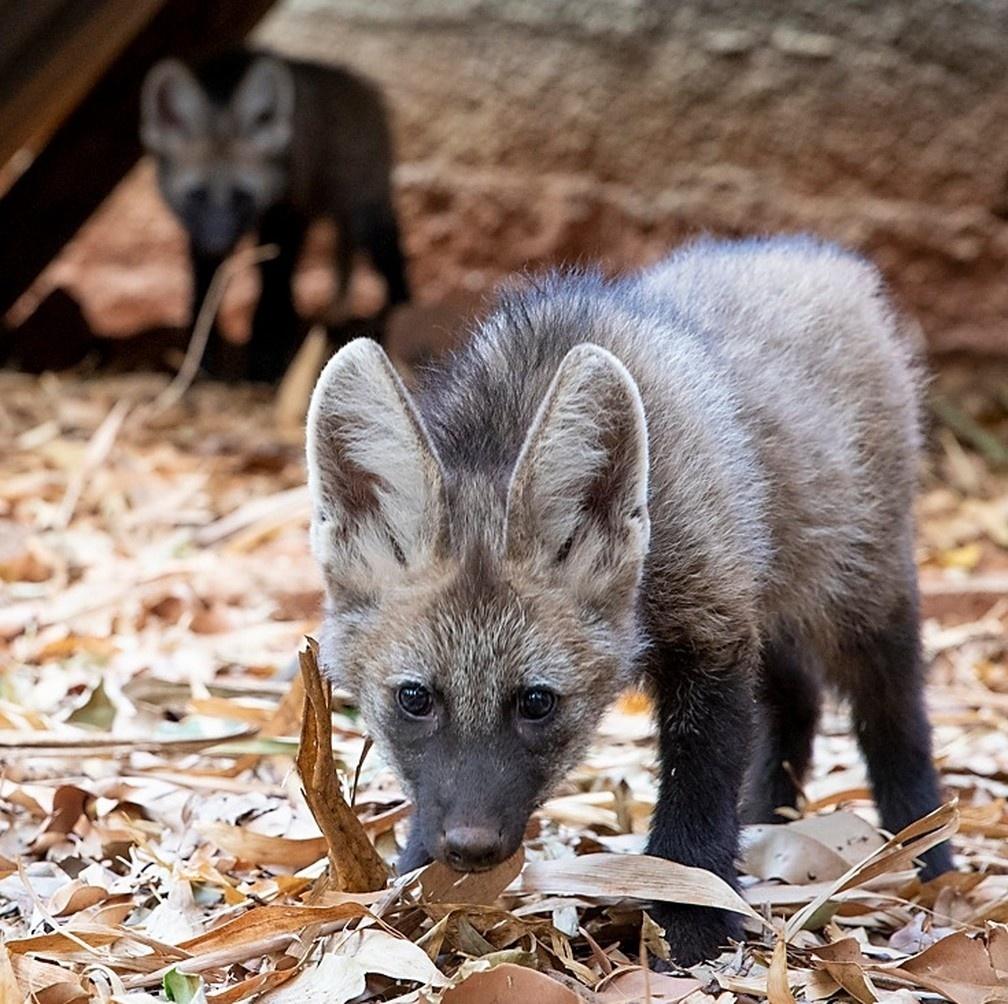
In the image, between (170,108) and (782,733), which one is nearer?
(782,733)

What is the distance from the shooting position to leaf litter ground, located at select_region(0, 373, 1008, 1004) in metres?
2.89

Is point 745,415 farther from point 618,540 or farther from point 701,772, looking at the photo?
point 701,772

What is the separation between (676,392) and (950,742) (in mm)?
1979

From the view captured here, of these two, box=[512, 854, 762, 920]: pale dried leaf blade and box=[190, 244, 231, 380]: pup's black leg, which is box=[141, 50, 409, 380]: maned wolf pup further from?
box=[512, 854, 762, 920]: pale dried leaf blade

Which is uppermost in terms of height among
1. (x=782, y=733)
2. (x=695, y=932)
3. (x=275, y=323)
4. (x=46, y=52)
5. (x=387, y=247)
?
(x=46, y=52)

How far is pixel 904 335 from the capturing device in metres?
4.38

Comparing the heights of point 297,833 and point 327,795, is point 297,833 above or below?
below

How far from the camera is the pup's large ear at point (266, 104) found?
945 centimetres

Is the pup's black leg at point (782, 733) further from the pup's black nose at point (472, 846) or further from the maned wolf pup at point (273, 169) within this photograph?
the maned wolf pup at point (273, 169)

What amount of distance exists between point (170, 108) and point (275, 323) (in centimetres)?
135

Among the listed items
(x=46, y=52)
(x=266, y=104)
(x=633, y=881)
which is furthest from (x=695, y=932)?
(x=266, y=104)

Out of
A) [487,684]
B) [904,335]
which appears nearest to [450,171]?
[904,335]

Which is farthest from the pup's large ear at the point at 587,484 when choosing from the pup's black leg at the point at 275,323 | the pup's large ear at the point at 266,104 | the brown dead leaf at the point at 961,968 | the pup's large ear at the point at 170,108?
the pup's large ear at the point at 266,104

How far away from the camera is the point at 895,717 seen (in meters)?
4.01
